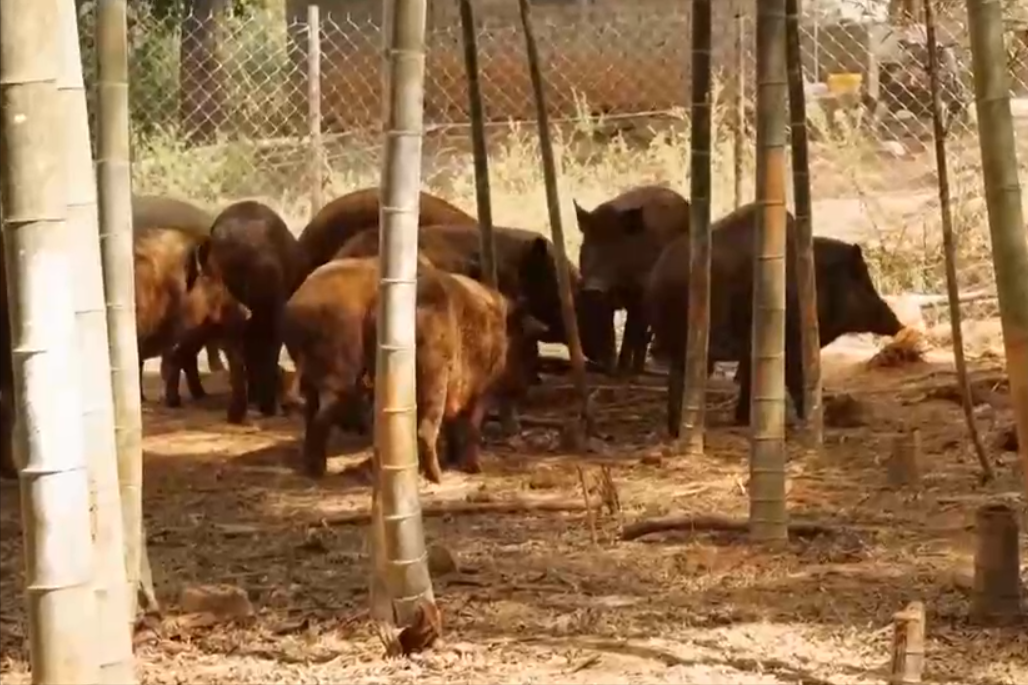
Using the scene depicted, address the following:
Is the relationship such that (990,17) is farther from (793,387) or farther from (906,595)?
(793,387)

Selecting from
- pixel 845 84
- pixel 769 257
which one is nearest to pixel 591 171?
pixel 845 84

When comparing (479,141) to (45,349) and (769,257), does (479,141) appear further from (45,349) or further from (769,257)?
(45,349)

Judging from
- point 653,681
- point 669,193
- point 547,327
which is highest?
point 669,193

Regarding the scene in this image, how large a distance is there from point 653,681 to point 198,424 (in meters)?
5.22

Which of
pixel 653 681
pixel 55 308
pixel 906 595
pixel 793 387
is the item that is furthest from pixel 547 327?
pixel 55 308

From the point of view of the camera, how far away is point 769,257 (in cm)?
575


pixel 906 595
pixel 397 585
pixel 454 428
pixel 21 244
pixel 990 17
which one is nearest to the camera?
pixel 21 244

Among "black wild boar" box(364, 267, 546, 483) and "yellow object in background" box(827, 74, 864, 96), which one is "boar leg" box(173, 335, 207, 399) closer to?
"black wild boar" box(364, 267, 546, 483)

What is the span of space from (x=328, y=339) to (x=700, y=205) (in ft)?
5.33

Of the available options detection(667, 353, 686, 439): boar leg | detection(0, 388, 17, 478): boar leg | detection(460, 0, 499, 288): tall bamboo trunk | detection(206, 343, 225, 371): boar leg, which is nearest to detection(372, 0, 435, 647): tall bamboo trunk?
detection(460, 0, 499, 288): tall bamboo trunk

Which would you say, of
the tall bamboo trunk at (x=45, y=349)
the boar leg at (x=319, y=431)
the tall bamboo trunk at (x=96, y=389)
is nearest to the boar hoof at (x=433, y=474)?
the boar leg at (x=319, y=431)

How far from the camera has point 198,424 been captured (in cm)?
927

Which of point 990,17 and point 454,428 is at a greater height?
point 990,17

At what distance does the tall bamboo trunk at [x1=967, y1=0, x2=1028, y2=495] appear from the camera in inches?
169
